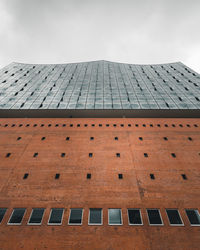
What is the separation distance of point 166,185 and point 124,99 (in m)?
13.0

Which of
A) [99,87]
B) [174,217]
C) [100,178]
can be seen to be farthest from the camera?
[99,87]

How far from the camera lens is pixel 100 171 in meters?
10.8

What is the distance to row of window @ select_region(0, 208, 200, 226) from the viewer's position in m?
7.95

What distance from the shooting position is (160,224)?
7.83 m

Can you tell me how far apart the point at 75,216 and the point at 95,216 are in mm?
1164

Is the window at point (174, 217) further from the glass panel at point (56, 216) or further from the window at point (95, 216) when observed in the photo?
the glass panel at point (56, 216)

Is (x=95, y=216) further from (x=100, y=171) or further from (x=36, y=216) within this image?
(x=36, y=216)

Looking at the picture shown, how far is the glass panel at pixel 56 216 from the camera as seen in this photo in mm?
8039

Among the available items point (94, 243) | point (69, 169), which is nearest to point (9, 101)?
point (69, 169)

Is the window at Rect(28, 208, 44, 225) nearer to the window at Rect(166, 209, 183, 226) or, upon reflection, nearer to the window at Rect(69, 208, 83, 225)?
the window at Rect(69, 208, 83, 225)

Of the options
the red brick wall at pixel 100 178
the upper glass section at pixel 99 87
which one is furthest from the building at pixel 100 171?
the upper glass section at pixel 99 87

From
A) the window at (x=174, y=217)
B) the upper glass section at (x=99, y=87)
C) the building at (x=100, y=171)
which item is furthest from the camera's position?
the upper glass section at (x=99, y=87)

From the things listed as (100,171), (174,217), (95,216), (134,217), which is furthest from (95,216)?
(174,217)

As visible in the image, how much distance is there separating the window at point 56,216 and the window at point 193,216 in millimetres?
7355
